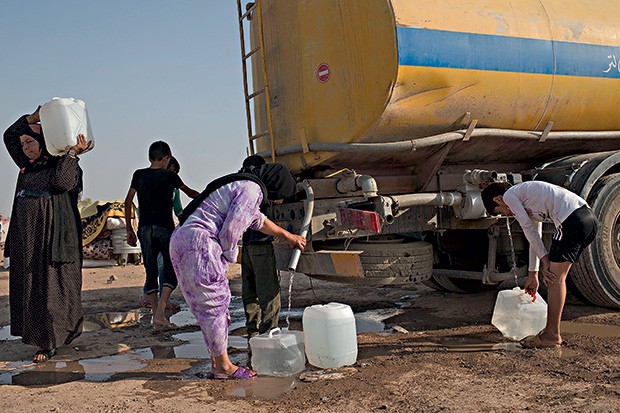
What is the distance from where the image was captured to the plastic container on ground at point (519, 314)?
4.79 meters

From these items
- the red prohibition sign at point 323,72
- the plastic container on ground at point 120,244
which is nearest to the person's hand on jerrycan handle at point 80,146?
the red prohibition sign at point 323,72

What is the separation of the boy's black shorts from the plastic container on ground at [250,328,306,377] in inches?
74.1

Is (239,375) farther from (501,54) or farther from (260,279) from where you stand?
(501,54)

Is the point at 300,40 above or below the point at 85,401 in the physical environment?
above

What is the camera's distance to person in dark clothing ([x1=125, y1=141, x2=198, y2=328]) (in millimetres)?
5996

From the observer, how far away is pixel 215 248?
13.5 ft

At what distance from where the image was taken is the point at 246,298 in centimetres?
496

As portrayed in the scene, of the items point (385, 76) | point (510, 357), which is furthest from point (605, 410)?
point (385, 76)

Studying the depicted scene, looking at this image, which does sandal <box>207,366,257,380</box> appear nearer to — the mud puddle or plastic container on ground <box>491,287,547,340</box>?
the mud puddle

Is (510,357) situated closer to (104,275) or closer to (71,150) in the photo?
(71,150)

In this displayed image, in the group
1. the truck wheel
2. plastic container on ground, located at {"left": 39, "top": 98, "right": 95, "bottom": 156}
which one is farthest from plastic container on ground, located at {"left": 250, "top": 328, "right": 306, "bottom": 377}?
the truck wheel

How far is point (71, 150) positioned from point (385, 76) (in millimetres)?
2381

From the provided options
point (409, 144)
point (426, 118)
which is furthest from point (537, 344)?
point (426, 118)

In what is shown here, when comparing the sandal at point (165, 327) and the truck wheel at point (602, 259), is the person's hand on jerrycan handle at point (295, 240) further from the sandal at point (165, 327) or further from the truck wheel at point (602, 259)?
the truck wheel at point (602, 259)
